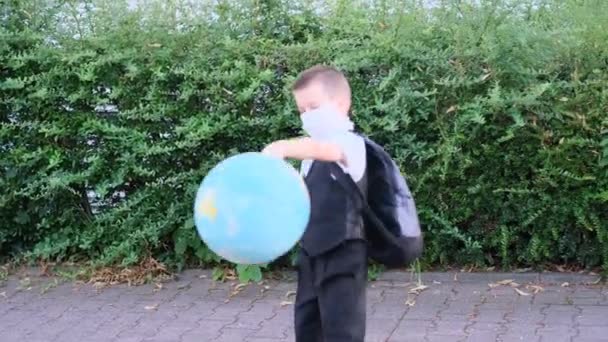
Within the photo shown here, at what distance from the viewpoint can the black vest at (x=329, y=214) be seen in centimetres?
402

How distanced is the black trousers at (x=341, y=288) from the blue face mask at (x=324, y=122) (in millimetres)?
470

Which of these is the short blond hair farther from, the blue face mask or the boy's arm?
the boy's arm

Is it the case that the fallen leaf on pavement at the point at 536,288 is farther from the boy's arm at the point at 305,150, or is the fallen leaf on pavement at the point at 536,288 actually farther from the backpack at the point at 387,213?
the boy's arm at the point at 305,150

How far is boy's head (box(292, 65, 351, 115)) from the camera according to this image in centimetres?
404

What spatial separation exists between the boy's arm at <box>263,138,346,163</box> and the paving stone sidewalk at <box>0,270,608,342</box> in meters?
2.05

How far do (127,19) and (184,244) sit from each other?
1666 mm

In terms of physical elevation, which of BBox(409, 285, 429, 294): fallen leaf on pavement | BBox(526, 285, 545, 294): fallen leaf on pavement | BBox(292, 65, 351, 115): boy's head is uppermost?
BBox(292, 65, 351, 115): boy's head

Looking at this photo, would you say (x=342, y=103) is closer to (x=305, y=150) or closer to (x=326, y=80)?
(x=326, y=80)

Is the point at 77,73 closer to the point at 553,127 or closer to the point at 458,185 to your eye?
the point at 458,185

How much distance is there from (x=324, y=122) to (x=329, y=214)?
1.26 feet

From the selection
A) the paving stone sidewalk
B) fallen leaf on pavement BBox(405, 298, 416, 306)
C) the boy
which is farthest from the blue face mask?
fallen leaf on pavement BBox(405, 298, 416, 306)

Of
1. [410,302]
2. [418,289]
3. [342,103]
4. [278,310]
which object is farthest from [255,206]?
[418,289]

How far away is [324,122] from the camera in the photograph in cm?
399

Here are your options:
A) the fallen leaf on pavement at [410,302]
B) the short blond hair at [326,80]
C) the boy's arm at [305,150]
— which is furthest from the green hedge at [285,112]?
the boy's arm at [305,150]
